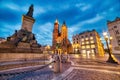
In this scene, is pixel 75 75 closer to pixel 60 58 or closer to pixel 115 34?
pixel 60 58

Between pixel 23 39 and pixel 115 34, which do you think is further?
pixel 115 34

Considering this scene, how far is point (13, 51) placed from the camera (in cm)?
1261

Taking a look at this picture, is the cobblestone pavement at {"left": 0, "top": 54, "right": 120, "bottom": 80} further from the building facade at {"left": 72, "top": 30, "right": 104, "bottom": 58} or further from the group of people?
the building facade at {"left": 72, "top": 30, "right": 104, "bottom": 58}

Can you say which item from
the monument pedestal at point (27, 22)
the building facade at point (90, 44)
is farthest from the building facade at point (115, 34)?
the monument pedestal at point (27, 22)

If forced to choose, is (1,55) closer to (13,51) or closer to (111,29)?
(13,51)

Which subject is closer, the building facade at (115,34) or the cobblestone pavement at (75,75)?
the cobblestone pavement at (75,75)

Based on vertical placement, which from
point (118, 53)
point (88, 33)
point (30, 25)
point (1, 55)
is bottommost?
point (118, 53)

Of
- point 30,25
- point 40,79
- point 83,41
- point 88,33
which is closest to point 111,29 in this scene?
point 88,33

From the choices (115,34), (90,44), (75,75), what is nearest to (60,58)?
(75,75)

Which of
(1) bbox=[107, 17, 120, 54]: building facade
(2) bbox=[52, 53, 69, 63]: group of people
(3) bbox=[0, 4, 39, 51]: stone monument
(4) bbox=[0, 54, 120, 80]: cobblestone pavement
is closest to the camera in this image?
(4) bbox=[0, 54, 120, 80]: cobblestone pavement

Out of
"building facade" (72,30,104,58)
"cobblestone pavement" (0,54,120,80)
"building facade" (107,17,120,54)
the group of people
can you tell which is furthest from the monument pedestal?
"building facade" (72,30,104,58)

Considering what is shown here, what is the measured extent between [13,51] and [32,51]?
377 centimetres

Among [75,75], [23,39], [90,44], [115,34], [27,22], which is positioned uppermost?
[27,22]

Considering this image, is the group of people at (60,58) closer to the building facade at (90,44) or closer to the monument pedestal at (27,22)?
the monument pedestal at (27,22)
